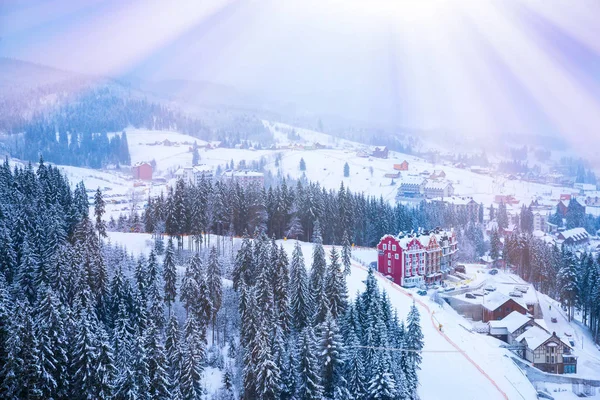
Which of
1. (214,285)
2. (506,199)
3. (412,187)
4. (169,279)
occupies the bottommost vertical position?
(214,285)

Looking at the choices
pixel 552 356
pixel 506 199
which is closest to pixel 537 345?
pixel 552 356

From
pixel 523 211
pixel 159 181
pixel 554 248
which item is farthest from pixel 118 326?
pixel 159 181

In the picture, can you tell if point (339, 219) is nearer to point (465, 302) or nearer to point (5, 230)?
point (465, 302)

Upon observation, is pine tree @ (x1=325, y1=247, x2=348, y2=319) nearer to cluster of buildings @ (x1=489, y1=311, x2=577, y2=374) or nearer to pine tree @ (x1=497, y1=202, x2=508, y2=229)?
cluster of buildings @ (x1=489, y1=311, x2=577, y2=374)

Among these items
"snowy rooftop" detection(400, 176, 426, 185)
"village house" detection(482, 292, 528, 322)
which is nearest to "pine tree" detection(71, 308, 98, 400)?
"village house" detection(482, 292, 528, 322)

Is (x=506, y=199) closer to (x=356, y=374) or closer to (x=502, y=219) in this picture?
(x=502, y=219)

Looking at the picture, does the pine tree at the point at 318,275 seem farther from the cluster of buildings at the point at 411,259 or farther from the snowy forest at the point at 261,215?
the cluster of buildings at the point at 411,259
